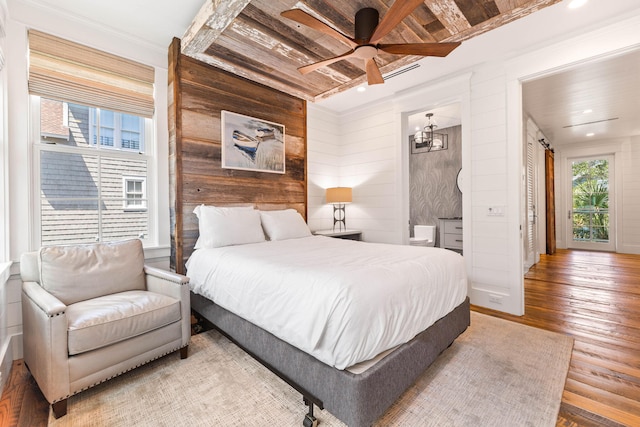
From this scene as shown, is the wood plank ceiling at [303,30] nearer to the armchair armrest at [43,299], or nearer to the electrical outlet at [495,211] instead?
the electrical outlet at [495,211]

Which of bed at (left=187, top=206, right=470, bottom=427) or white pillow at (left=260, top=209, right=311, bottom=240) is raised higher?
white pillow at (left=260, top=209, right=311, bottom=240)

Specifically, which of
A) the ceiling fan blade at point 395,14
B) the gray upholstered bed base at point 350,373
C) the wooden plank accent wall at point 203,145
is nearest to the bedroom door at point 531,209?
the gray upholstered bed base at point 350,373

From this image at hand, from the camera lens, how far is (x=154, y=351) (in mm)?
1946

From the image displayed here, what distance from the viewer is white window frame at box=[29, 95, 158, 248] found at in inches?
90.6

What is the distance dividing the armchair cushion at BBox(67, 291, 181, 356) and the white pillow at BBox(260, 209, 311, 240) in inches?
52.8

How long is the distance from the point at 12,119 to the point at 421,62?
12.6 feet

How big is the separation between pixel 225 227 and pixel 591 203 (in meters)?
8.66

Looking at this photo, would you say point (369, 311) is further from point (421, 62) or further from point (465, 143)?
point (421, 62)

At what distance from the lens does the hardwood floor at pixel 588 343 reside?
158 centimetres

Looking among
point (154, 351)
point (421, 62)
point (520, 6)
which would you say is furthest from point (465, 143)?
point (154, 351)

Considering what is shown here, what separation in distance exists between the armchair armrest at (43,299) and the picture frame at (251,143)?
1.89m

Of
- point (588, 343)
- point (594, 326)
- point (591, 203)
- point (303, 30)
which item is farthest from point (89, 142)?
point (591, 203)

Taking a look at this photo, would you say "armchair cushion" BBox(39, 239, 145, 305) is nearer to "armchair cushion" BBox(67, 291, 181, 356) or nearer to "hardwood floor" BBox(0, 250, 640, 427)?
"armchair cushion" BBox(67, 291, 181, 356)

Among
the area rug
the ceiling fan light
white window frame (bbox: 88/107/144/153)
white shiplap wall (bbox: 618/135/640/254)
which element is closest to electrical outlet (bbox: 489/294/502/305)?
the area rug
